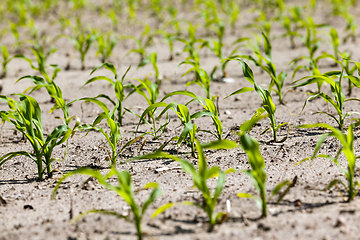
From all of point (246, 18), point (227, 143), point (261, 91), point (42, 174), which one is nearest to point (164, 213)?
point (227, 143)

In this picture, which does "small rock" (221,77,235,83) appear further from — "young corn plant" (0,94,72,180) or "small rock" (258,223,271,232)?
"small rock" (258,223,271,232)

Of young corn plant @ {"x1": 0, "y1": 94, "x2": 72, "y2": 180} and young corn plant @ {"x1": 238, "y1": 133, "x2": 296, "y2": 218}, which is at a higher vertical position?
young corn plant @ {"x1": 0, "y1": 94, "x2": 72, "y2": 180}

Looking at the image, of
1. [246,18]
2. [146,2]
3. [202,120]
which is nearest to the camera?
[202,120]

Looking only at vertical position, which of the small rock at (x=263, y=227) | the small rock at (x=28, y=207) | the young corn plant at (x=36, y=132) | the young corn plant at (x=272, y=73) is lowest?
the small rock at (x=263, y=227)

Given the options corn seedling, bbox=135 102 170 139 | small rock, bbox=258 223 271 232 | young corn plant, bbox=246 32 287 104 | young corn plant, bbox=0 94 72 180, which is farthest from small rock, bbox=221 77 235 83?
small rock, bbox=258 223 271 232

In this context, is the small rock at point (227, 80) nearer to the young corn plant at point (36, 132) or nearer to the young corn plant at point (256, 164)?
the young corn plant at point (36, 132)

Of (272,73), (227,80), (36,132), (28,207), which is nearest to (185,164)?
(28,207)

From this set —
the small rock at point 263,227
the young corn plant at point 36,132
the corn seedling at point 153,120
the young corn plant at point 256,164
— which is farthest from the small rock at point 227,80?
the small rock at point 263,227

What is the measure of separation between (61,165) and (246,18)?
17.2 ft

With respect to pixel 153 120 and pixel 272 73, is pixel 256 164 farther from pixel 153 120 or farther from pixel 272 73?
pixel 272 73

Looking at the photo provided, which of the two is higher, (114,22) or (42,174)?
(114,22)

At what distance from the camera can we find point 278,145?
11.0 feet

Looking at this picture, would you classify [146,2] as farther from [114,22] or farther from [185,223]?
[185,223]

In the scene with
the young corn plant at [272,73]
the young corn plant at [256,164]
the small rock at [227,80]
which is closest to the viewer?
the young corn plant at [256,164]
